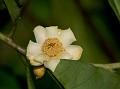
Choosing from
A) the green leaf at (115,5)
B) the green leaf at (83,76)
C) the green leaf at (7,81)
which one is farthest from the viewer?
the green leaf at (7,81)

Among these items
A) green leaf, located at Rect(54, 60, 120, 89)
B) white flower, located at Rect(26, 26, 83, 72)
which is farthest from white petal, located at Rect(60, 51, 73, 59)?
green leaf, located at Rect(54, 60, 120, 89)

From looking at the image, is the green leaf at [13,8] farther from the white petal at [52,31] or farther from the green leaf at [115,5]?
the green leaf at [115,5]

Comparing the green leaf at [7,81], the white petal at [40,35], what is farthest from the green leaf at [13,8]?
the green leaf at [7,81]

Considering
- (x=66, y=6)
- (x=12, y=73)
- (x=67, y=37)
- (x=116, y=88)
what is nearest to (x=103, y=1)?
(x=66, y=6)

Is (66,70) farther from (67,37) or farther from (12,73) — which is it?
(12,73)

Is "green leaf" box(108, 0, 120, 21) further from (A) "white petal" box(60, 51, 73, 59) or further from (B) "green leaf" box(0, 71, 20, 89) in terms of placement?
(B) "green leaf" box(0, 71, 20, 89)
